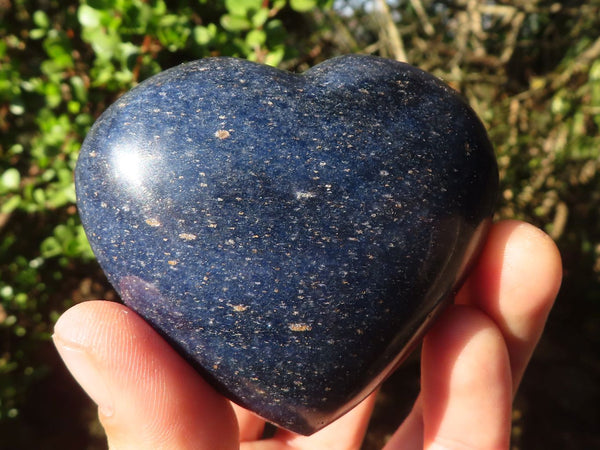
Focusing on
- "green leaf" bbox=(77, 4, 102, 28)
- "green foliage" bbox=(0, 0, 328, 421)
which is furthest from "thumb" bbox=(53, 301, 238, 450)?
"green leaf" bbox=(77, 4, 102, 28)

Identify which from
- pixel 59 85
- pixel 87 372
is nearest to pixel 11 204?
pixel 59 85

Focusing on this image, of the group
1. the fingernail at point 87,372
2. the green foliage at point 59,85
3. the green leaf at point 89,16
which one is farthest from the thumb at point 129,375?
the green leaf at point 89,16

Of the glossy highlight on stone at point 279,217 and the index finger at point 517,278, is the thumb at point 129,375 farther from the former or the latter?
the index finger at point 517,278

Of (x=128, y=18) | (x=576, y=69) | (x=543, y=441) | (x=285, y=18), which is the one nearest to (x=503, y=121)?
(x=576, y=69)

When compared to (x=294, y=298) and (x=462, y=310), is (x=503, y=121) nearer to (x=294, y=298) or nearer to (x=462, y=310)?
(x=462, y=310)

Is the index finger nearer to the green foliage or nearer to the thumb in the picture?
the thumb

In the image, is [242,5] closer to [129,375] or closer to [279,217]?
[279,217]
